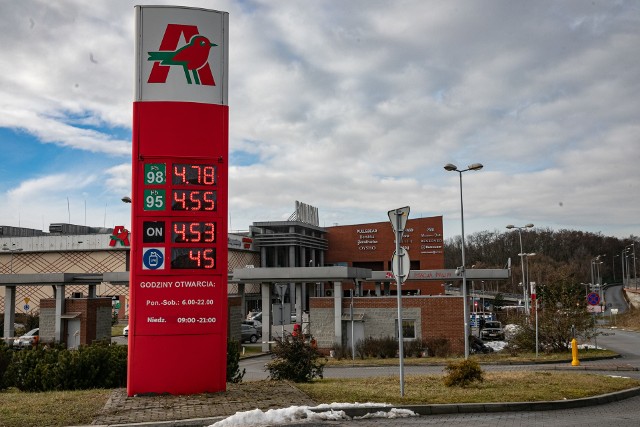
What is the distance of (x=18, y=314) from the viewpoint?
68.8 metres

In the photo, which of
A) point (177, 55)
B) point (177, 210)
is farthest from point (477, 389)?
point (177, 55)

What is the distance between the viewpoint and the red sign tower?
529 inches

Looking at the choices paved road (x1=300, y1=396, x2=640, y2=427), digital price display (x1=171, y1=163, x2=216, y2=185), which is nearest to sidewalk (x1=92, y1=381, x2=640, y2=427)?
paved road (x1=300, y1=396, x2=640, y2=427)

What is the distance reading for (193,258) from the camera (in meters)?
13.6

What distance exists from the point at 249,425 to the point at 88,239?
65538 mm

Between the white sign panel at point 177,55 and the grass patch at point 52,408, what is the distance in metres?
6.28

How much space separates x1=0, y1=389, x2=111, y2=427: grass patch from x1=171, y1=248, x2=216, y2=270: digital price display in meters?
3.04

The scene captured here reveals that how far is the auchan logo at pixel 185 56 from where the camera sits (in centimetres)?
1398

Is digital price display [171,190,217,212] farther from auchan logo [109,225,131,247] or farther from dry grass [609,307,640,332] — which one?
dry grass [609,307,640,332]

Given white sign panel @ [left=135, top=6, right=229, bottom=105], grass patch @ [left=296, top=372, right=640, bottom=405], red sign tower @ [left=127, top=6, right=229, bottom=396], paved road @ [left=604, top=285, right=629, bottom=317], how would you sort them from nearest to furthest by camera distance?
grass patch @ [left=296, top=372, right=640, bottom=405] → red sign tower @ [left=127, top=6, right=229, bottom=396] → white sign panel @ [left=135, top=6, right=229, bottom=105] → paved road @ [left=604, top=285, right=629, bottom=317]

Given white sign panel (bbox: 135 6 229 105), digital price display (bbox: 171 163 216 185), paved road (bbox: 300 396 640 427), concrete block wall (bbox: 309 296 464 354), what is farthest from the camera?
concrete block wall (bbox: 309 296 464 354)

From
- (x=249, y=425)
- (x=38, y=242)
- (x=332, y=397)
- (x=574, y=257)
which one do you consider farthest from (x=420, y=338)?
(x=574, y=257)

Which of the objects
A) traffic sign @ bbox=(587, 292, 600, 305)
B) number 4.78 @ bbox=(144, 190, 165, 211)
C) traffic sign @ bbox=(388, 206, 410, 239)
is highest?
number 4.78 @ bbox=(144, 190, 165, 211)

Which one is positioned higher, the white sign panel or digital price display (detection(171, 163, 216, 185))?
the white sign panel
